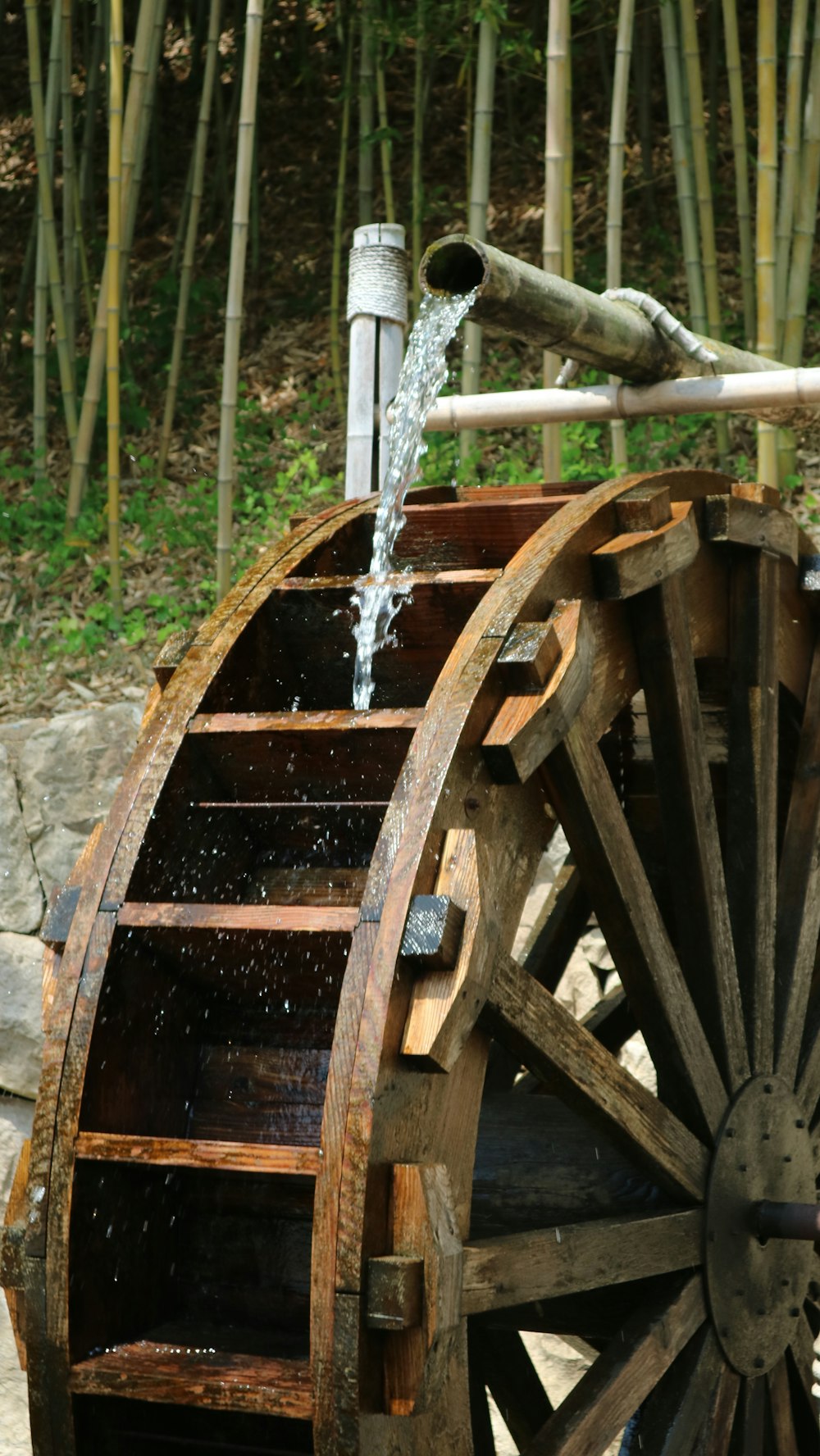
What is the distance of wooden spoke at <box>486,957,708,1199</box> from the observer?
245 cm

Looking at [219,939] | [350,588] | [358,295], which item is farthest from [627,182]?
[219,939]

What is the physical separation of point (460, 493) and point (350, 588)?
2.00 feet

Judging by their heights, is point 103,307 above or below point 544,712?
above

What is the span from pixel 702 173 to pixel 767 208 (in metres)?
0.93

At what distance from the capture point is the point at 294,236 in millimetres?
8555

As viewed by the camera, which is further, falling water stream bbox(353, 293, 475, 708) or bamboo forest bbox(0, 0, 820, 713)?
bamboo forest bbox(0, 0, 820, 713)

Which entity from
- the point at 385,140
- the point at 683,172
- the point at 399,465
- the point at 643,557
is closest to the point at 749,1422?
the point at 643,557

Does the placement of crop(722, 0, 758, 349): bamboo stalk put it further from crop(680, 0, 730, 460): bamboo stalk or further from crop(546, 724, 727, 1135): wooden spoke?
crop(546, 724, 727, 1135): wooden spoke

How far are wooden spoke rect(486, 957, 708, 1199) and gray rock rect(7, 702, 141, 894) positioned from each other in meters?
3.33

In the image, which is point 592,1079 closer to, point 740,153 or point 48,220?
point 740,153

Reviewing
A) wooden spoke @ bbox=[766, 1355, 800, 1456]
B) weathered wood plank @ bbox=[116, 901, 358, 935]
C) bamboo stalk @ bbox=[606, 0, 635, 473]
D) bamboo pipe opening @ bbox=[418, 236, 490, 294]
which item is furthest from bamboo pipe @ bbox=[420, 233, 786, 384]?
wooden spoke @ bbox=[766, 1355, 800, 1456]

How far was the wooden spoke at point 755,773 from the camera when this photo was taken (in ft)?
10.9

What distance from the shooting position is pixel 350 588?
3.01 m

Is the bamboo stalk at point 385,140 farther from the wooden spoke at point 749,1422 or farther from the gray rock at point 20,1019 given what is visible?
the wooden spoke at point 749,1422
